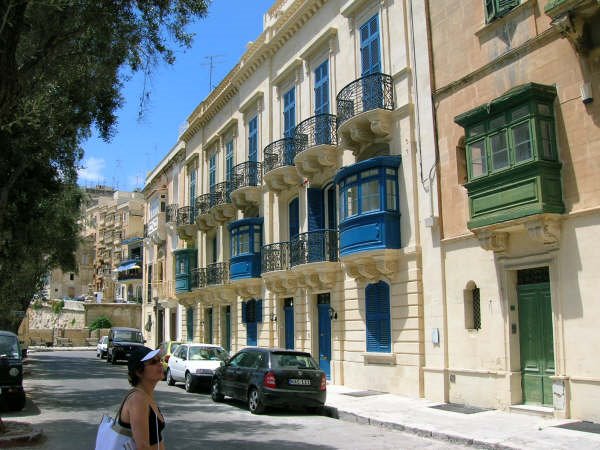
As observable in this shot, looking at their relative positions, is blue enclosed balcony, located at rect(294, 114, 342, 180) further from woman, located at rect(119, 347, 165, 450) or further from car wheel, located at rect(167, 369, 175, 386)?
woman, located at rect(119, 347, 165, 450)

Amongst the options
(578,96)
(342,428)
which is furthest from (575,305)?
(342,428)

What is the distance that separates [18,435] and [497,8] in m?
13.0

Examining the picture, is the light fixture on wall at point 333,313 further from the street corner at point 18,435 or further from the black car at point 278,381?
the street corner at point 18,435

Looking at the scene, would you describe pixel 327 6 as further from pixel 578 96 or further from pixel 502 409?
pixel 502 409

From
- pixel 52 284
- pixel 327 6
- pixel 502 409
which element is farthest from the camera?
pixel 52 284

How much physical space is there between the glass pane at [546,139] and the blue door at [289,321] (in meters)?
13.3

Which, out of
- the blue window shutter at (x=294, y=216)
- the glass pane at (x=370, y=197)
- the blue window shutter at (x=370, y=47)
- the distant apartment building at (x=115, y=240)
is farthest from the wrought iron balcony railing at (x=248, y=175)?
the distant apartment building at (x=115, y=240)

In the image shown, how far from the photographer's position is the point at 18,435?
413 inches

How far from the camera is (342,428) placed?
12703mm

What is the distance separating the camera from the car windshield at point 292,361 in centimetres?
1484

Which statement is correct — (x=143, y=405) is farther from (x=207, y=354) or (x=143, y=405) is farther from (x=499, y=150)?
(x=207, y=354)

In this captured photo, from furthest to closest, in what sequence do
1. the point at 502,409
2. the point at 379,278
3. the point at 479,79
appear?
the point at 379,278, the point at 479,79, the point at 502,409

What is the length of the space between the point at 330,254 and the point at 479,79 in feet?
25.6

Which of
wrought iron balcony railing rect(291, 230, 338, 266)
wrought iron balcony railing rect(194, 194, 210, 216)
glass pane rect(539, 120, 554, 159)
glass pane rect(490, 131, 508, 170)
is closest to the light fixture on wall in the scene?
wrought iron balcony railing rect(291, 230, 338, 266)
